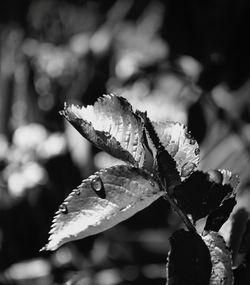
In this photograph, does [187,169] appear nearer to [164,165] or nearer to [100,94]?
[164,165]

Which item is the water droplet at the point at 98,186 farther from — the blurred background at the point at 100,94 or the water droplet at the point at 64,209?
the blurred background at the point at 100,94

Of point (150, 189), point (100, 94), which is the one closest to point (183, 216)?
point (150, 189)

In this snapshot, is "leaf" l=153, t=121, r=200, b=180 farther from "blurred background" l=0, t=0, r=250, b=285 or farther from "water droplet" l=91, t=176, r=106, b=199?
"blurred background" l=0, t=0, r=250, b=285

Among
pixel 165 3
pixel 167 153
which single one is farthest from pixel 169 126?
pixel 165 3

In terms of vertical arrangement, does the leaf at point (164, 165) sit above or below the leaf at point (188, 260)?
above

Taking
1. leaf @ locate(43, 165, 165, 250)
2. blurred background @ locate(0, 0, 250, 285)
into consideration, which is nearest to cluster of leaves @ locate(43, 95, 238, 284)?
leaf @ locate(43, 165, 165, 250)

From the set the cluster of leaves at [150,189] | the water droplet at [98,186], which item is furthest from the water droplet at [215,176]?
the water droplet at [98,186]

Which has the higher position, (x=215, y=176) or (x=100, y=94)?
(x=100, y=94)

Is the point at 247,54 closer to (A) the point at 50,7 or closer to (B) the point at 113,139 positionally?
(A) the point at 50,7
